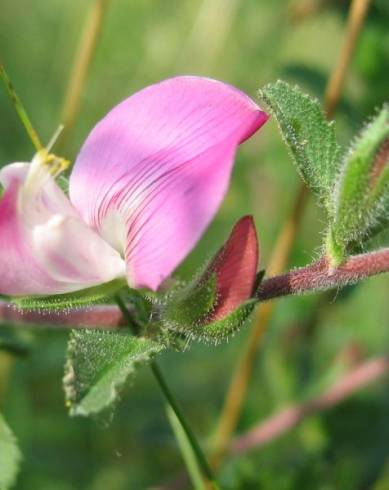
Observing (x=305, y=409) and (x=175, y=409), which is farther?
(x=305, y=409)

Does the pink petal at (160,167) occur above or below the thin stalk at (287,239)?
above

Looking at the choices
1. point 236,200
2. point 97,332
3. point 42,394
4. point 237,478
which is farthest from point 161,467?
point 97,332

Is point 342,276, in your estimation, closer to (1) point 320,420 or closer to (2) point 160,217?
(2) point 160,217

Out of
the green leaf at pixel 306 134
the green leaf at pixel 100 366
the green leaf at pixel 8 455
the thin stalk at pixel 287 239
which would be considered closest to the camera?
the green leaf at pixel 100 366

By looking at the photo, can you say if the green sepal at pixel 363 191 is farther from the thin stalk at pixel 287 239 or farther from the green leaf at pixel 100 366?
the thin stalk at pixel 287 239

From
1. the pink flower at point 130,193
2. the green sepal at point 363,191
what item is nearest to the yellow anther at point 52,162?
the pink flower at point 130,193

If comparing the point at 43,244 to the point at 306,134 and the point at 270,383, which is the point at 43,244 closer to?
the point at 306,134

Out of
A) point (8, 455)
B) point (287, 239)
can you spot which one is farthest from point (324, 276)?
point (287, 239)
